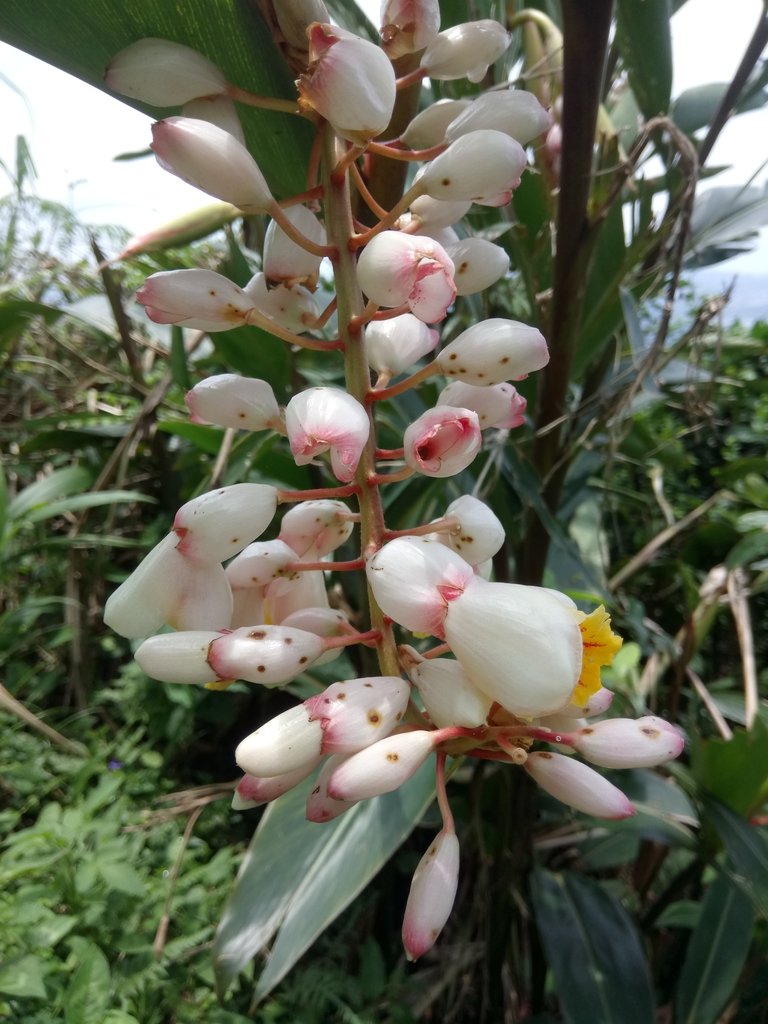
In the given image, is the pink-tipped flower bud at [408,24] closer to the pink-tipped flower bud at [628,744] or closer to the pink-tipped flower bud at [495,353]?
the pink-tipped flower bud at [495,353]

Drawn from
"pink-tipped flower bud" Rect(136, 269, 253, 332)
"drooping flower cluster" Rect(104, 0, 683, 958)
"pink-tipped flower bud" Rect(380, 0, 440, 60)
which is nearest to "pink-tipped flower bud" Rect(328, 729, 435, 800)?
"drooping flower cluster" Rect(104, 0, 683, 958)

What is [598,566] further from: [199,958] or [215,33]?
[215,33]

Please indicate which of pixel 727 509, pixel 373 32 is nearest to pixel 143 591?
pixel 373 32

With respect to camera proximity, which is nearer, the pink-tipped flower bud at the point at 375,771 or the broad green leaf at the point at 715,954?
the pink-tipped flower bud at the point at 375,771

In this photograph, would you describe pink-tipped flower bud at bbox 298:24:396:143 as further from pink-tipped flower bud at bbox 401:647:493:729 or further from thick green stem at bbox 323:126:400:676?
pink-tipped flower bud at bbox 401:647:493:729

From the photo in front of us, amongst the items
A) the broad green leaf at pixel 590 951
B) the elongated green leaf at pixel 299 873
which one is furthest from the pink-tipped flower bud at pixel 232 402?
the broad green leaf at pixel 590 951

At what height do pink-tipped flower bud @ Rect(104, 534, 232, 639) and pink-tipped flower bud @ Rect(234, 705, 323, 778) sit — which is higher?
pink-tipped flower bud @ Rect(104, 534, 232, 639)

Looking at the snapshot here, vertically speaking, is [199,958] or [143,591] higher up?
[143,591]
